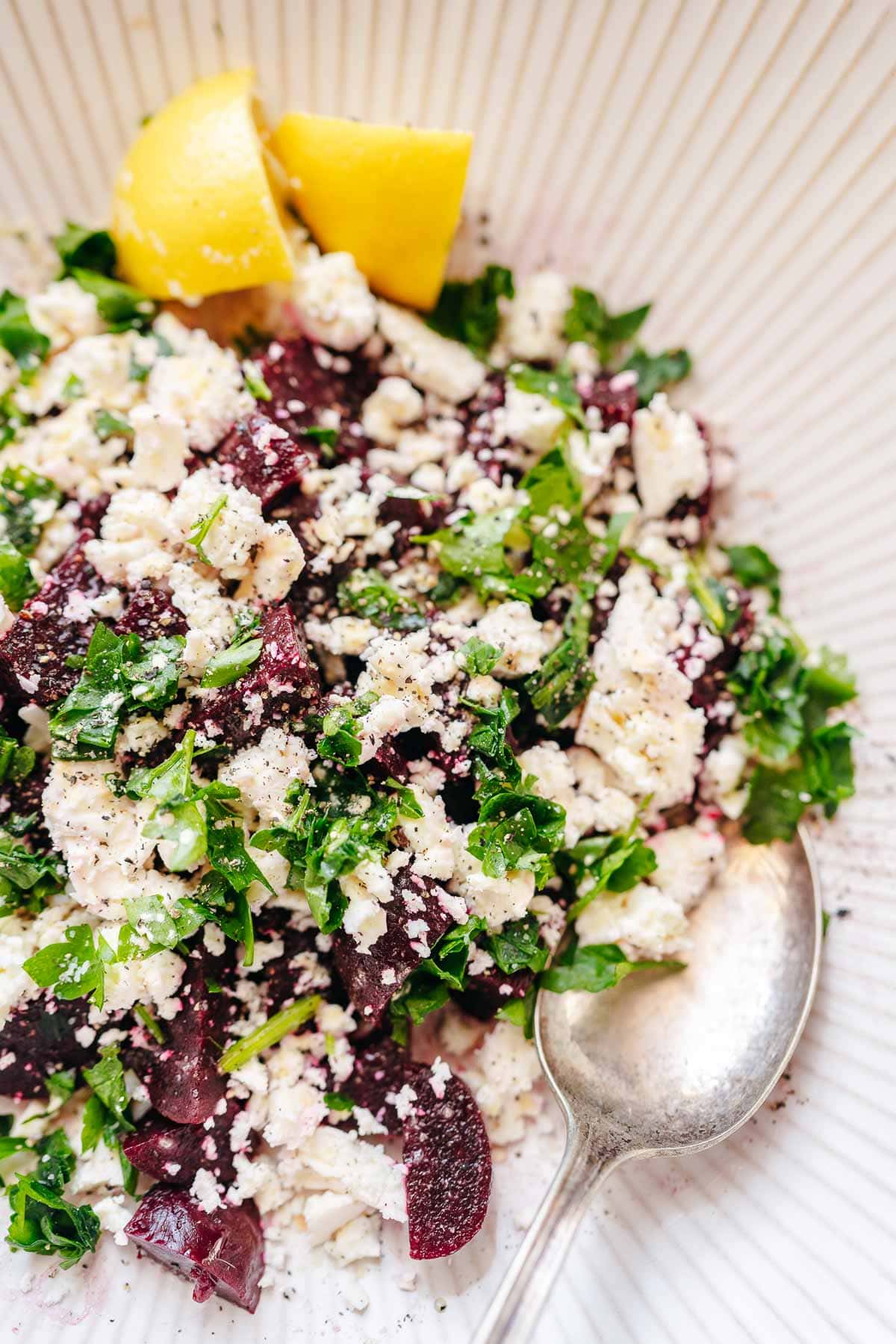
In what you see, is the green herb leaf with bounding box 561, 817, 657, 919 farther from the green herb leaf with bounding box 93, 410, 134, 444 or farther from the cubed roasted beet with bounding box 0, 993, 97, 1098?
the green herb leaf with bounding box 93, 410, 134, 444

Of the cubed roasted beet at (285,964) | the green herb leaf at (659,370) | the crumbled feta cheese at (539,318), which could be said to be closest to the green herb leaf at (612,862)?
the cubed roasted beet at (285,964)

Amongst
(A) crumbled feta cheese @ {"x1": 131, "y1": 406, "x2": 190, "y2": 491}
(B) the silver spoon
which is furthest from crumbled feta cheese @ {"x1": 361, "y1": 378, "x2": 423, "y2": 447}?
(B) the silver spoon

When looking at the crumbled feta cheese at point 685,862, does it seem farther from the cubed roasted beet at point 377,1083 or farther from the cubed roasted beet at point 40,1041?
the cubed roasted beet at point 40,1041

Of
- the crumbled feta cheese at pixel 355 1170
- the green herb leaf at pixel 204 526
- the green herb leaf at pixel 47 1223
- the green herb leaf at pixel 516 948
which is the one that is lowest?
the green herb leaf at pixel 47 1223

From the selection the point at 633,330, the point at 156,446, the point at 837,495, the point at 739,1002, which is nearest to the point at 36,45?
the point at 156,446

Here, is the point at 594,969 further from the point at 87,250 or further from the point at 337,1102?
the point at 87,250

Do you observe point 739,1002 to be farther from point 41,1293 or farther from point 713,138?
point 713,138
